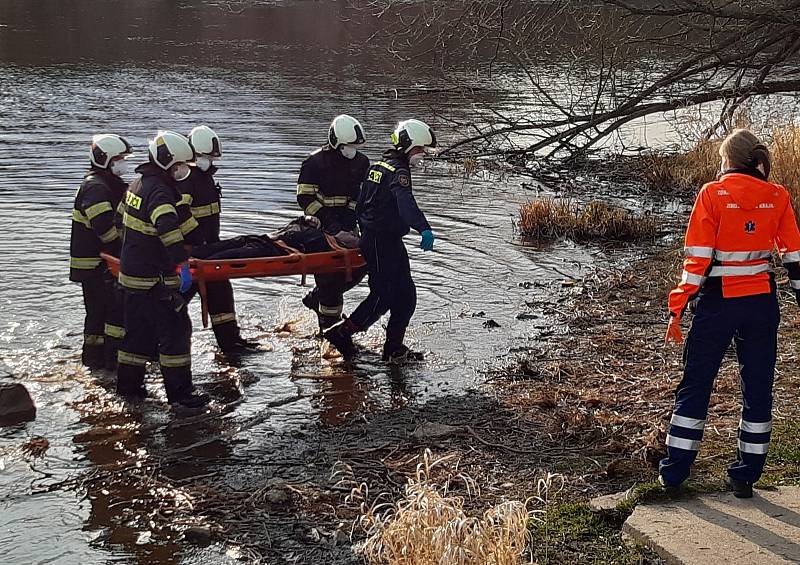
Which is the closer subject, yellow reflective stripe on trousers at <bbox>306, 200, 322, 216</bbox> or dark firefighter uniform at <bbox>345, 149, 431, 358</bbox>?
dark firefighter uniform at <bbox>345, 149, 431, 358</bbox>

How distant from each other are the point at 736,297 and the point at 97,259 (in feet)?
15.6

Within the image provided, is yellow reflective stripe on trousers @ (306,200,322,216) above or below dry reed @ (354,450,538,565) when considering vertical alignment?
above

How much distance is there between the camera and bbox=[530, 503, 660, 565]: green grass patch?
4785 millimetres

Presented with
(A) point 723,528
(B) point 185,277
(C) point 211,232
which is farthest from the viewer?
(C) point 211,232

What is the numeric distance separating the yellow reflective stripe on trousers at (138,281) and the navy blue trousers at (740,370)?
3622mm

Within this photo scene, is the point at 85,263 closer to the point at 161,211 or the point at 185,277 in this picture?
the point at 185,277

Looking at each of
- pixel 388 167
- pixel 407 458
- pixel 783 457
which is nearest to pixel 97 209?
pixel 388 167

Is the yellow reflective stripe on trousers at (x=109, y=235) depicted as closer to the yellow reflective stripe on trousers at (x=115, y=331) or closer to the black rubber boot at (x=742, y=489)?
the yellow reflective stripe on trousers at (x=115, y=331)

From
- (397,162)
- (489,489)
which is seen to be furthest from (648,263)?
(489,489)

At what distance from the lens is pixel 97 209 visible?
24.6ft

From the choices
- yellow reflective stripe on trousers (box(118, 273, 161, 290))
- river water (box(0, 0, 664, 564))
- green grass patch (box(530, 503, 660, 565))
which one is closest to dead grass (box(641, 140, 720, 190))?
river water (box(0, 0, 664, 564))

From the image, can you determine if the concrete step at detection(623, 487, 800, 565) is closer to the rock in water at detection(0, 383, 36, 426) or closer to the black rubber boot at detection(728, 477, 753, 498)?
the black rubber boot at detection(728, 477, 753, 498)

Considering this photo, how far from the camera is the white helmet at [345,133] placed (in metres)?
8.31

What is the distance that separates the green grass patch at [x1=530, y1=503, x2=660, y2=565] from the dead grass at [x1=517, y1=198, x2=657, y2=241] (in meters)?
7.52
